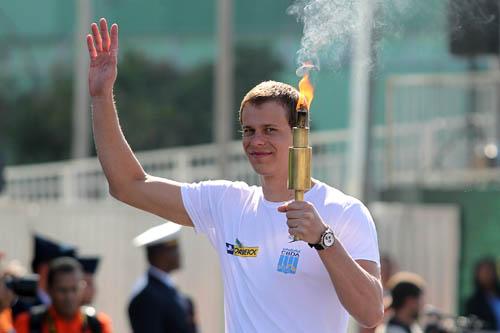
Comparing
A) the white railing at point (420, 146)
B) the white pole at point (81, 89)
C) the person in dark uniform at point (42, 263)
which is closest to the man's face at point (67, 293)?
the person in dark uniform at point (42, 263)

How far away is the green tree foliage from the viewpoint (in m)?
26.0

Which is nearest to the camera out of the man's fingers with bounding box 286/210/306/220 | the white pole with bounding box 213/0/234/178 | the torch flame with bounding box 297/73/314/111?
the man's fingers with bounding box 286/210/306/220

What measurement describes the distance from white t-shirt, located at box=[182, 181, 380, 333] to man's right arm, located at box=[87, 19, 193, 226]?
37cm

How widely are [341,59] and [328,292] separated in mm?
948

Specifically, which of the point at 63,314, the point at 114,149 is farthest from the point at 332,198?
the point at 63,314

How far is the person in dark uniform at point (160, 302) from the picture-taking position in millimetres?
9500

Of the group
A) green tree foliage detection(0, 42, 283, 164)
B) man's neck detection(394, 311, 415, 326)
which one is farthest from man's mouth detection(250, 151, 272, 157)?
green tree foliage detection(0, 42, 283, 164)

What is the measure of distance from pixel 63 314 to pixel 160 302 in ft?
4.45

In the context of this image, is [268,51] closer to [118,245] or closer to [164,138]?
[164,138]

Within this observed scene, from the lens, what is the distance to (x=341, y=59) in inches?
209

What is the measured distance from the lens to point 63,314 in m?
8.34

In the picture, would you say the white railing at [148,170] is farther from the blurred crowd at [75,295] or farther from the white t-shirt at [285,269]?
the white t-shirt at [285,269]

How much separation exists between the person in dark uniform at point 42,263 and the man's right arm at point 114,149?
13.5ft

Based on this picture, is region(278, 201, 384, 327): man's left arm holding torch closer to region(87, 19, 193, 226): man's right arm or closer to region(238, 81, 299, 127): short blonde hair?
region(238, 81, 299, 127): short blonde hair
